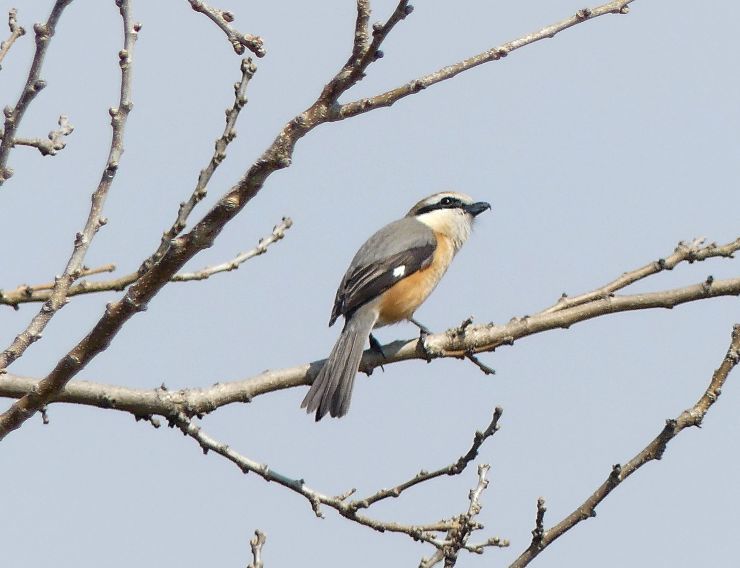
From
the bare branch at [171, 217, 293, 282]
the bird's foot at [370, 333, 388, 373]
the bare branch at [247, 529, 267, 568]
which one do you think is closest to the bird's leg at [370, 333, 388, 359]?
the bird's foot at [370, 333, 388, 373]

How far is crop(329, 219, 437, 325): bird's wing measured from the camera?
23.8ft

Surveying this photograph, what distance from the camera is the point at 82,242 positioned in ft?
11.9

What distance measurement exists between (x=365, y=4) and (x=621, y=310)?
2.55 meters

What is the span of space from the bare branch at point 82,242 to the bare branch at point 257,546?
848 mm

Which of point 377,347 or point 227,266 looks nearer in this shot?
point 227,266

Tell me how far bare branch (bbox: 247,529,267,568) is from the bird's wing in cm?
340

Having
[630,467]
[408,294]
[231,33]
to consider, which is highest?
[408,294]

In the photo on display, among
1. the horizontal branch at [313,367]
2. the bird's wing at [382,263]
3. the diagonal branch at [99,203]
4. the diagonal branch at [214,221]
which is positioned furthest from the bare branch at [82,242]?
the bird's wing at [382,263]

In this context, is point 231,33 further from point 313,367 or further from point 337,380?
point 337,380

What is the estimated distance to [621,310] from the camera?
17.4 ft

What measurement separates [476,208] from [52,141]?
4.35 metres

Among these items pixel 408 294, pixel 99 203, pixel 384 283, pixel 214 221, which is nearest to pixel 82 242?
pixel 99 203

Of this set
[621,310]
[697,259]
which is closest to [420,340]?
[621,310]

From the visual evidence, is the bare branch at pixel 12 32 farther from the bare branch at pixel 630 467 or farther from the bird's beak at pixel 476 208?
the bird's beak at pixel 476 208
